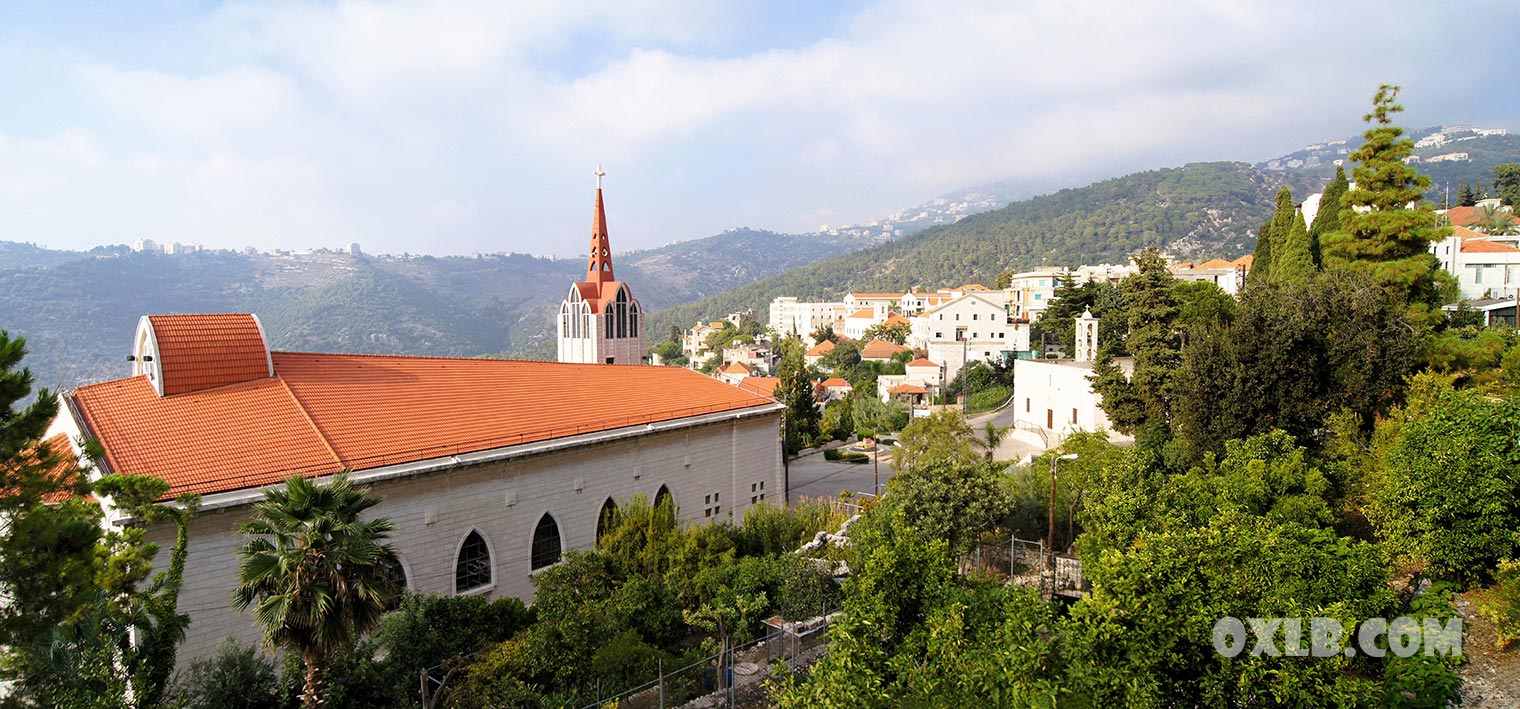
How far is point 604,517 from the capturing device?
862 inches

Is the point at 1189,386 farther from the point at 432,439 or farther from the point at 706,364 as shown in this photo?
the point at 706,364

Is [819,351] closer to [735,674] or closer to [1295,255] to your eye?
[1295,255]

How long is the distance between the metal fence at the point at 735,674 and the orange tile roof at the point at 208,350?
1196 cm

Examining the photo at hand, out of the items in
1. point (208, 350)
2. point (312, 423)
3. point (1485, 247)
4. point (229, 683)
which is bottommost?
point (229, 683)

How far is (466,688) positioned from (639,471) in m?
9.53

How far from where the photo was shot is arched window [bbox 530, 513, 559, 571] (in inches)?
800

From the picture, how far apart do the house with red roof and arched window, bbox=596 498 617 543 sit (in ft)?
0.36

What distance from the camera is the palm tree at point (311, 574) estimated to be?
36.0ft

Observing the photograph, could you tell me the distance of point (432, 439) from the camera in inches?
738

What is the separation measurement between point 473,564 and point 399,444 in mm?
3556

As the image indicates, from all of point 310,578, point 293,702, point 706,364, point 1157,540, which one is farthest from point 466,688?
point 706,364

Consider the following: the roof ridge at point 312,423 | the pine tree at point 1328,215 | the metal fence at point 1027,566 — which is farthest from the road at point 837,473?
the roof ridge at point 312,423

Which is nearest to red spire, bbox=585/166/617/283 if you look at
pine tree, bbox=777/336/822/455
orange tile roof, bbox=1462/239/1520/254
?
pine tree, bbox=777/336/822/455

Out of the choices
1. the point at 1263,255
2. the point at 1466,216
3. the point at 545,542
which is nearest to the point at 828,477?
the point at 545,542
